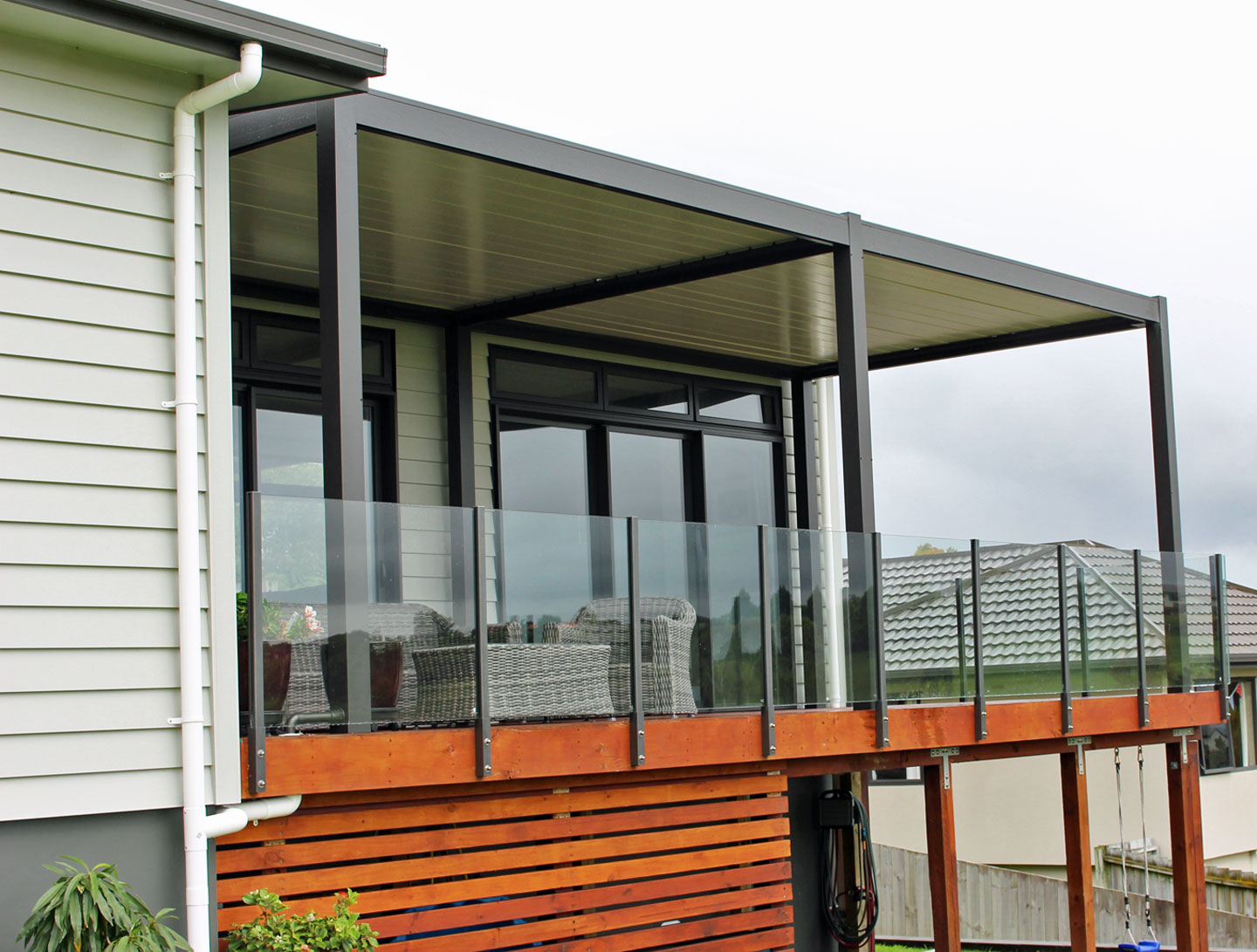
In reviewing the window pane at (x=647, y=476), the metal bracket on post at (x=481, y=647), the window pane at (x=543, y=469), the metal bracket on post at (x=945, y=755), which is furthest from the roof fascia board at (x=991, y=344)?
the metal bracket on post at (x=481, y=647)

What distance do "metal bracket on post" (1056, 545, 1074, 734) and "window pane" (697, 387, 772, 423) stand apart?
3870 mm

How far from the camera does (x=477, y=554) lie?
6.25 m

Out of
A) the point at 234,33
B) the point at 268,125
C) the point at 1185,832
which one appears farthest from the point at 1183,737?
the point at 234,33

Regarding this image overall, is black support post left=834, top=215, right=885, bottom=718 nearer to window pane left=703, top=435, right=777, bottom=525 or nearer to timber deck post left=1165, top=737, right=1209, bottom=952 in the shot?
window pane left=703, top=435, right=777, bottom=525

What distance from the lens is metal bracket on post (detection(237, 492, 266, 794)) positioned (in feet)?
18.2

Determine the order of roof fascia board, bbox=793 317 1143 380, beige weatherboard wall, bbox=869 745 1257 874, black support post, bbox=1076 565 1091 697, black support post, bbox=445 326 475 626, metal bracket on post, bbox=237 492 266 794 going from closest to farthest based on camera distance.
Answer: metal bracket on post, bbox=237 492 266 794 < black support post, bbox=1076 565 1091 697 < black support post, bbox=445 326 475 626 < roof fascia board, bbox=793 317 1143 380 < beige weatherboard wall, bbox=869 745 1257 874

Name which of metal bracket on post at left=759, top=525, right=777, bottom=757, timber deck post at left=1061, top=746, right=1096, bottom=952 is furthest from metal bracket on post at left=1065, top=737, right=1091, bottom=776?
metal bracket on post at left=759, top=525, right=777, bottom=757

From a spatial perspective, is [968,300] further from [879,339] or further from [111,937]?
[111,937]

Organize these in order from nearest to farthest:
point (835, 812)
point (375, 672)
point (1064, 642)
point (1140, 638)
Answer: point (375, 672)
point (1064, 642)
point (835, 812)
point (1140, 638)

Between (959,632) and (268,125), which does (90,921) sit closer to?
(268,125)

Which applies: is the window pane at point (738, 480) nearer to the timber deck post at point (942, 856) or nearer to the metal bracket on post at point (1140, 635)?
the metal bracket on post at point (1140, 635)

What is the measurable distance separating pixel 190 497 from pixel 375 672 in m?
1.09

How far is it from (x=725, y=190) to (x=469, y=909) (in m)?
4.19

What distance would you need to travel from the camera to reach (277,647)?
18.6 ft
